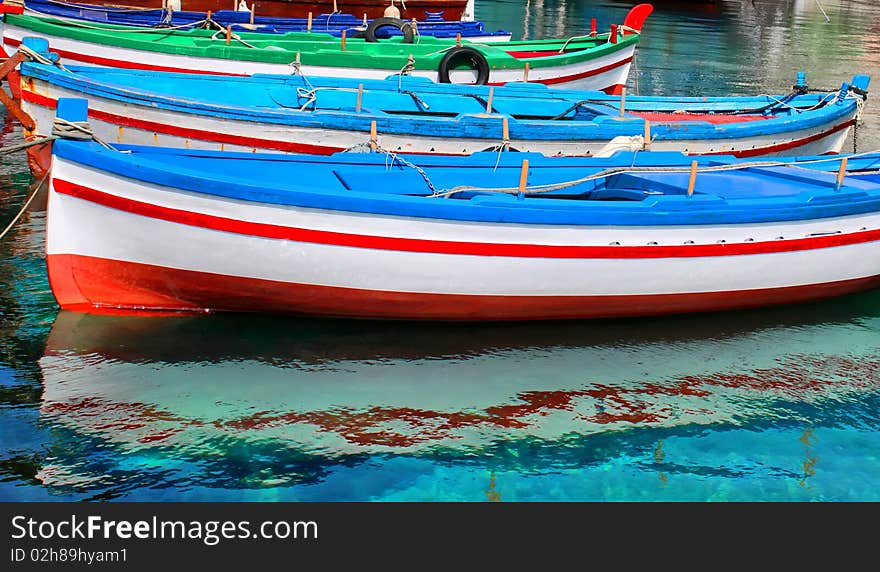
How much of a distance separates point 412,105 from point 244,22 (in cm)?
904

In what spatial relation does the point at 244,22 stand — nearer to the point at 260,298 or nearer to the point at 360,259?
the point at 260,298

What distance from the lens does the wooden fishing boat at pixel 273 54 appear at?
51.2 feet

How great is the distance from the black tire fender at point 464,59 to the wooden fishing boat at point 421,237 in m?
5.84

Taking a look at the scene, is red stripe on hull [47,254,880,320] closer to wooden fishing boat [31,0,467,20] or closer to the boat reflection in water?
the boat reflection in water

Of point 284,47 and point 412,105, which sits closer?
point 412,105

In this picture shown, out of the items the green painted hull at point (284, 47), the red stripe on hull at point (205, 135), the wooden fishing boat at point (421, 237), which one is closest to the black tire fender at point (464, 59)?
the green painted hull at point (284, 47)

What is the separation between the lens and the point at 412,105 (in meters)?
13.5

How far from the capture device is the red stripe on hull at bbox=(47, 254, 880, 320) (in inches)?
336

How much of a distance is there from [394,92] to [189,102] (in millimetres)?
3210

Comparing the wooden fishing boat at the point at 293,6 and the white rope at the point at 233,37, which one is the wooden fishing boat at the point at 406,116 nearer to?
the white rope at the point at 233,37

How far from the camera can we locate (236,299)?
28.6ft

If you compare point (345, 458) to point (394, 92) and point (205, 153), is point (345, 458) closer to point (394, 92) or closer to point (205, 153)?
point (205, 153)

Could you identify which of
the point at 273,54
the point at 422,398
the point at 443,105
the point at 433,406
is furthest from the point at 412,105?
the point at 433,406

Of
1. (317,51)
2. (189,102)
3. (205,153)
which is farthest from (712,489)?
(317,51)
